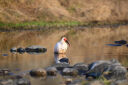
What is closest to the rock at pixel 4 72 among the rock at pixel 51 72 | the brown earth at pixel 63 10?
the rock at pixel 51 72

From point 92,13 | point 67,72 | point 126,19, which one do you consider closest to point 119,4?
point 126,19

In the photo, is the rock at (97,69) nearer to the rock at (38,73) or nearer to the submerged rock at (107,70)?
the submerged rock at (107,70)

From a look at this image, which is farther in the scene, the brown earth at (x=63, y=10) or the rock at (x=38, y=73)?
the brown earth at (x=63, y=10)

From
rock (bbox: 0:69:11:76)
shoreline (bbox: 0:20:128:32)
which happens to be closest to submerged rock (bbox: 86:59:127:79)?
rock (bbox: 0:69:11:76)

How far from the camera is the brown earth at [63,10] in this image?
5047cm

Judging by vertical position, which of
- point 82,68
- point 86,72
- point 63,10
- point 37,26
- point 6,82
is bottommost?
point 6,82

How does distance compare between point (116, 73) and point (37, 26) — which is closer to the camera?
point (116, 73)

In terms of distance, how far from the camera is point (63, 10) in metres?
60.5

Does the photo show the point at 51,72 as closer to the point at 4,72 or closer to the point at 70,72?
the point at 70,72

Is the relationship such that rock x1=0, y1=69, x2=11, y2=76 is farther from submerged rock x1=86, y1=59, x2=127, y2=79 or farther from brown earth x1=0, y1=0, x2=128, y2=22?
brown earth x1=0, y1=0, x2=128, y2=22

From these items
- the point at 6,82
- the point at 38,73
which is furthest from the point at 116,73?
the point at 6,82

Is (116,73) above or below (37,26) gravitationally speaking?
below

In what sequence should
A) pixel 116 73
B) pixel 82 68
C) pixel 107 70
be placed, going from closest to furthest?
pixel 116 73 → pixel 107 70 → pixel 82 68

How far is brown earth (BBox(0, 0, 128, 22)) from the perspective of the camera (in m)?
50.5
